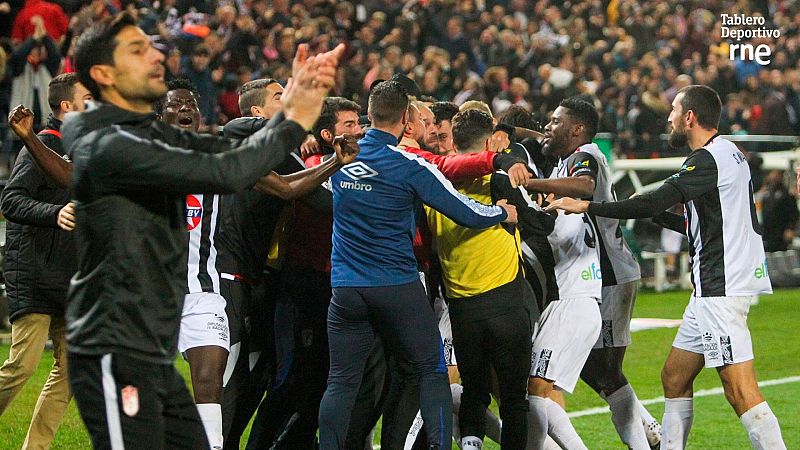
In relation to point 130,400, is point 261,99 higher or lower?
higher

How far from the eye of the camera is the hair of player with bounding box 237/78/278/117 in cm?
729

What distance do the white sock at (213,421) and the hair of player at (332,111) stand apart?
1952 mm

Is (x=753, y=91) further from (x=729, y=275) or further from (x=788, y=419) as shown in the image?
(x=729, y=275)

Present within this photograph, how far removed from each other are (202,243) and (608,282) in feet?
9.10

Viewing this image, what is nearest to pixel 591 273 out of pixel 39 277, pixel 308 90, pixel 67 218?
pixel 67 218

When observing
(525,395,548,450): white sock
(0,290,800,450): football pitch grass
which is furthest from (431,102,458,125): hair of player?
(0,290,800,450): football pitch grass

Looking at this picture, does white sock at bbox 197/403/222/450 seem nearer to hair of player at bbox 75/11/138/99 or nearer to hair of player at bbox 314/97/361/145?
hair of player at bbox 314/97/361/145

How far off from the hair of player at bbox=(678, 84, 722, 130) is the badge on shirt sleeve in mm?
4107

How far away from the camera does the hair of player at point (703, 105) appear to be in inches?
269

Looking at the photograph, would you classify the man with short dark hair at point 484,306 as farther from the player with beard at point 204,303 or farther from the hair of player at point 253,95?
the hair of player at point 253,95

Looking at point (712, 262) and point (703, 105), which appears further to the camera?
point (703, 105)

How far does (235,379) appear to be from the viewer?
7.03 m

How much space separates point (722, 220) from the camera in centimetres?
667

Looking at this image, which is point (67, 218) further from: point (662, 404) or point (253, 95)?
point (662, 404)
